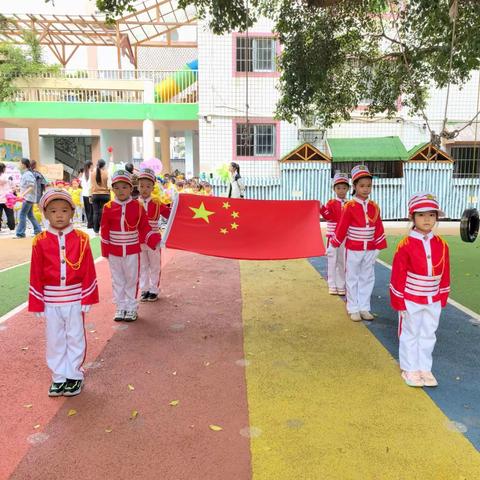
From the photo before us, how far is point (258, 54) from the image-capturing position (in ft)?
56.2

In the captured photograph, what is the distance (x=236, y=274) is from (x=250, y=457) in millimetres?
5112

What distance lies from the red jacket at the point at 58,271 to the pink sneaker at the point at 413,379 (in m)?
2.54

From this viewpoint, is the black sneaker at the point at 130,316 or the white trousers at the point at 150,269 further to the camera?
the white trousers at the point at 150,269

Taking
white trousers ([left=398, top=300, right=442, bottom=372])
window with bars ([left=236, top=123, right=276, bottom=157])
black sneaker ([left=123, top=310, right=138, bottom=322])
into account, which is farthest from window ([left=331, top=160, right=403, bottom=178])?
white trousers ([left=398, top=300, right=442, bottom=372])

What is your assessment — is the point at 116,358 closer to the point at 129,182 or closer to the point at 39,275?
the point at 39,275

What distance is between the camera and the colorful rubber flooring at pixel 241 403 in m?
2.71

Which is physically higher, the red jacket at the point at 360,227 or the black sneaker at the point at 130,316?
the red jacket at the point at 360,227

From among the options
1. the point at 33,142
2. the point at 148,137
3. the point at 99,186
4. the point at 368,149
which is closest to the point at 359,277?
the point at 99,186

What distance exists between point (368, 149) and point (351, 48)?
837cm

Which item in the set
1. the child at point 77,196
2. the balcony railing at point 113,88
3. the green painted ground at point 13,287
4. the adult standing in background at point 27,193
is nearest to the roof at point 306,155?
the balcony railing at point 113,88

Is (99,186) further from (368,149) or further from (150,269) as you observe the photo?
(368,149)

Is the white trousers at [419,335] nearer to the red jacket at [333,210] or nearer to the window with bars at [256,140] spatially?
the red jacket at [333,210]

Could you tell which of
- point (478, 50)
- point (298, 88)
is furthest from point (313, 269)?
point (478, 50)

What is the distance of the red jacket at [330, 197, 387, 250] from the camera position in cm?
526
